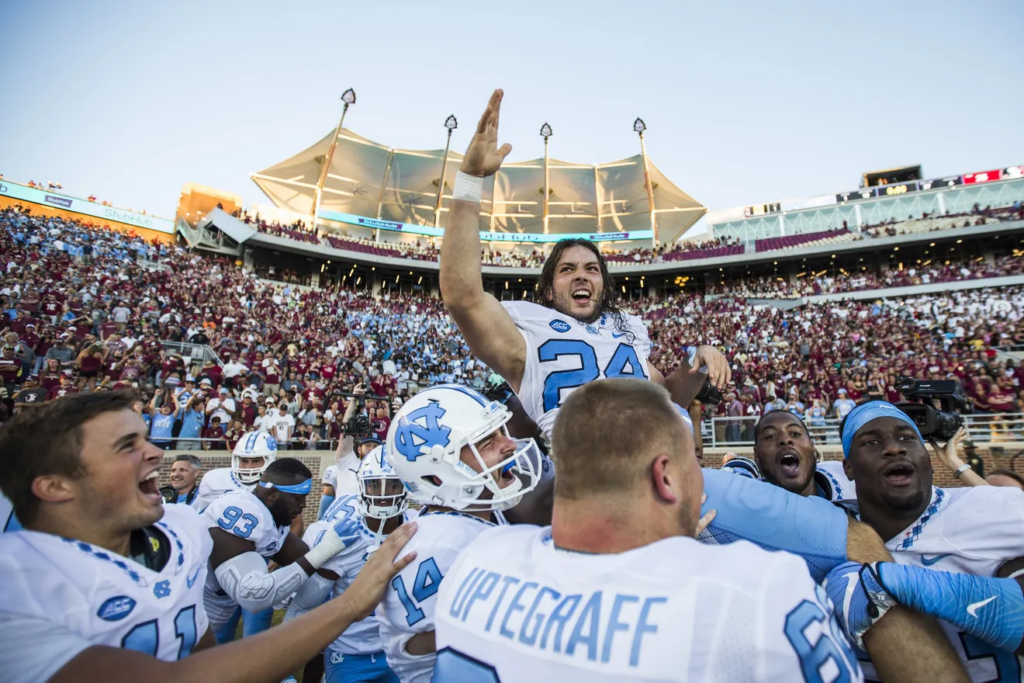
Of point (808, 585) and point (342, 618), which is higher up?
point (808, 585)

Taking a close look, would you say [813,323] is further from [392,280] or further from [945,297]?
[392,280]

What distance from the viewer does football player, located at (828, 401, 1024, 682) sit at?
4.96 feet

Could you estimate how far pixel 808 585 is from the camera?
1121mm

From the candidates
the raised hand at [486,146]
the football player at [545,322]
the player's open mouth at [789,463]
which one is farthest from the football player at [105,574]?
the player's open mouth at [789,463]

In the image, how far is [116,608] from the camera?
1.75m

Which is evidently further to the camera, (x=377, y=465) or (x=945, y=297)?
(x=945, y=297)

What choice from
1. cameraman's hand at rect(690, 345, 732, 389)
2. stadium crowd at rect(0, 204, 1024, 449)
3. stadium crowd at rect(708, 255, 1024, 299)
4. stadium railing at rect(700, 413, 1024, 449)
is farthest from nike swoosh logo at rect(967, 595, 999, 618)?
stadium crowd at rect(708, 255, 1024, 299)

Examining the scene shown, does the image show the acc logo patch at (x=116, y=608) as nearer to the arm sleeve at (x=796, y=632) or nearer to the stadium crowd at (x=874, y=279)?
the arm sleeve at (x=796, y=632)

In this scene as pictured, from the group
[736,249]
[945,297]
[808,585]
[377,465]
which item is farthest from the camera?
[736,249]

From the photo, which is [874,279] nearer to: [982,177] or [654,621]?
[982,177]

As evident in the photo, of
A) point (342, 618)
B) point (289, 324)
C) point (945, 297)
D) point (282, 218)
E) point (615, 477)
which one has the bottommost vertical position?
point (342, 618)

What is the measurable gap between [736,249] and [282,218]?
28.9m

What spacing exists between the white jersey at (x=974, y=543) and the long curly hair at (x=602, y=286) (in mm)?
1499

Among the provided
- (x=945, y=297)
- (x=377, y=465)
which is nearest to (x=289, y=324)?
(x=377, y=465)
